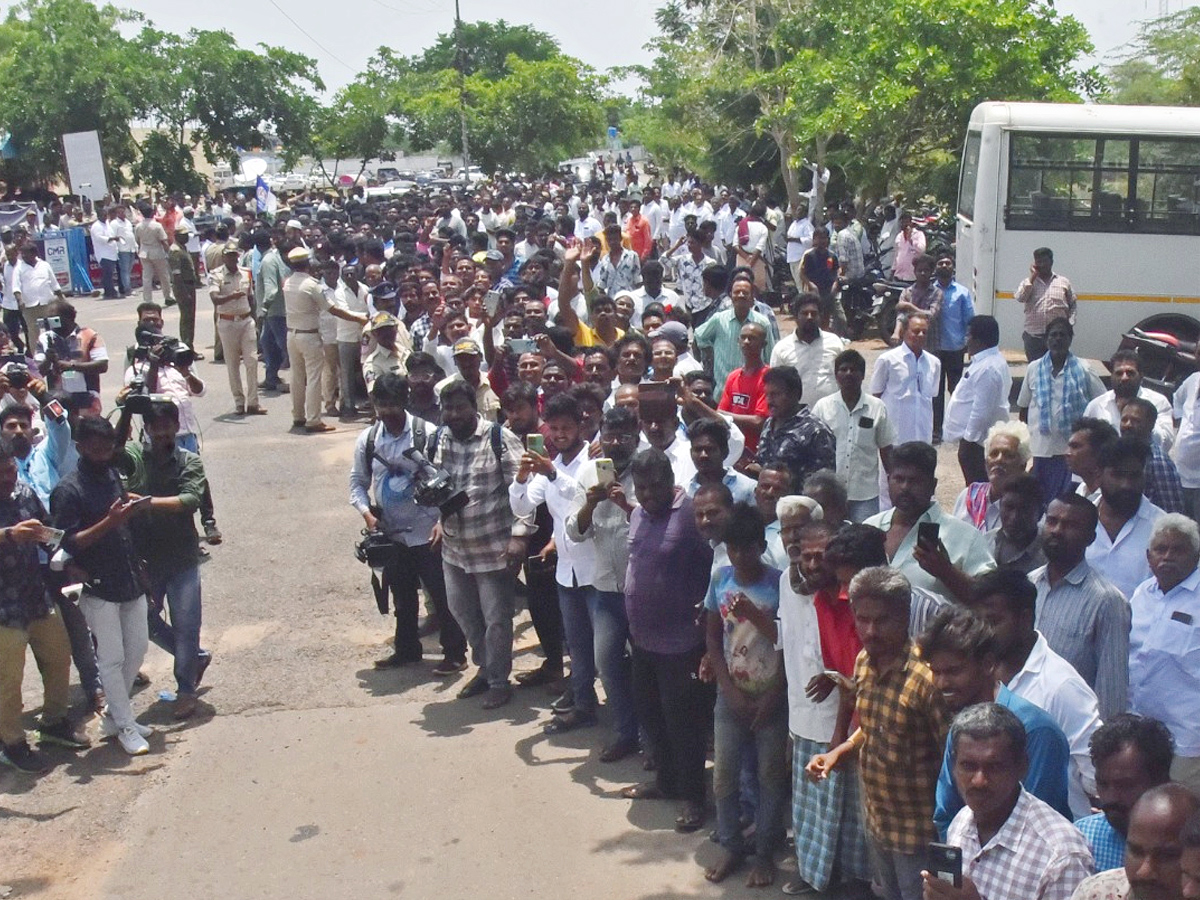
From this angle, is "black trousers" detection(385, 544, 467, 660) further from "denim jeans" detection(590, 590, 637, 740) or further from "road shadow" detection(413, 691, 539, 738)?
"denim jeans" detection(590, 590, 637, 740)

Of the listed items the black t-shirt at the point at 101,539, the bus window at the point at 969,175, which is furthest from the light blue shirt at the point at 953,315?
the black t-shirt at the point at 101,539

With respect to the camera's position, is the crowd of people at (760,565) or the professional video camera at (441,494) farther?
the professional video camera at (441,494)

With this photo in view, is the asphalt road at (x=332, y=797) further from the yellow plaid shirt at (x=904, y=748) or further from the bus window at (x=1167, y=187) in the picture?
the bus window at (x=1167, y=187)

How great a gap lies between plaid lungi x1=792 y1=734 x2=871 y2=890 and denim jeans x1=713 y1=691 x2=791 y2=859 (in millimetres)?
207

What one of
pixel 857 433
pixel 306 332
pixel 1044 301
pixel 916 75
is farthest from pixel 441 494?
pixel 916 75

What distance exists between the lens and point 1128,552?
5.36 m

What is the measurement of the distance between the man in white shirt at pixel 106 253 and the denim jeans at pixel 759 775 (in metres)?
23.0

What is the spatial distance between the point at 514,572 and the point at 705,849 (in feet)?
7.19

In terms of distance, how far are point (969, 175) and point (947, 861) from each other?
42.0ft

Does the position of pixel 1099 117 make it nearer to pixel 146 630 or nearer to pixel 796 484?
pixel 796 484

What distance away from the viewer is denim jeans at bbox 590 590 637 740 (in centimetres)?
636

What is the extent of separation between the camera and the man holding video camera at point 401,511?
7.65 m

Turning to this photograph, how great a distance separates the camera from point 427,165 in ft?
253

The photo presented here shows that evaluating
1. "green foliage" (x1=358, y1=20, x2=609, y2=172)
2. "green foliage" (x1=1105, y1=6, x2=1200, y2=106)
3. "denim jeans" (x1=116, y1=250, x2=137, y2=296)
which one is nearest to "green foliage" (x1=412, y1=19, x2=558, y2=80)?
"green foliage" (x1=358, y1=20, x2=609, y2=172)
